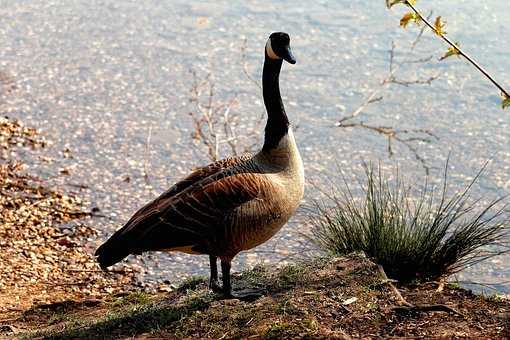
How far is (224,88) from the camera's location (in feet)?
36.7

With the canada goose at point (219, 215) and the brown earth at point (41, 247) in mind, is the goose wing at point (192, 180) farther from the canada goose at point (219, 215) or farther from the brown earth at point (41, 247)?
the brown earth at point (41, 247)

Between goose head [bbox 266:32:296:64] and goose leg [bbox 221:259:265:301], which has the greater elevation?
goose head [bbox 266:32:296:64]

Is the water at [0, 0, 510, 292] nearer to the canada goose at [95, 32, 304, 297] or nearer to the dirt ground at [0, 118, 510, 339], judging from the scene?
the dirt ground at [0, 118, 510, 339]

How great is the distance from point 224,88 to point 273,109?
5711 mm

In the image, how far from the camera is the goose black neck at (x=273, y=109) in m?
5.40

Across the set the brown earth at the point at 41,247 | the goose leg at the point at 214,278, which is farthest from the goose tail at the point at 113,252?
the brown earth at the point at 41,247

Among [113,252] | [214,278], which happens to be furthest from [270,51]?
[113,252]

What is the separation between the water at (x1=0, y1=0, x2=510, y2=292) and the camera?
917 cm

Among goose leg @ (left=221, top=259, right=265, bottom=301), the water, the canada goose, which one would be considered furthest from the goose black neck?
the water

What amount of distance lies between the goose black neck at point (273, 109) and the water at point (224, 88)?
2.39 m

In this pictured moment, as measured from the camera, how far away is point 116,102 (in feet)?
36.0

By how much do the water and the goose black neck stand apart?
7.83 feet

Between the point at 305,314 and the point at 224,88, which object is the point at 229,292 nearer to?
the point at 305,314

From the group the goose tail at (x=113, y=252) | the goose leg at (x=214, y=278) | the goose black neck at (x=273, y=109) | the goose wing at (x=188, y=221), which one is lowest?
the goose leg at (x=214, y=278)
